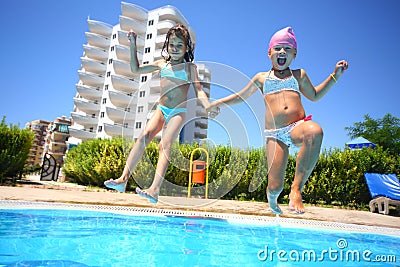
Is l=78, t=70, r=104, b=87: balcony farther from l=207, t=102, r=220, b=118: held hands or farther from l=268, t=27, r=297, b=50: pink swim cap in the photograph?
l=268, t=27, r=297, b=50: pink swim cap

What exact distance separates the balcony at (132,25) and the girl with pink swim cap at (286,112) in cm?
5103

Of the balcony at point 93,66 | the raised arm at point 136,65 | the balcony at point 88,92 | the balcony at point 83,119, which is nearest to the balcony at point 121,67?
the balcony at point 88,92

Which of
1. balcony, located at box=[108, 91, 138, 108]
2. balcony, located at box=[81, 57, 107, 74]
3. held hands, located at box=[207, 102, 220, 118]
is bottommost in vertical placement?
held hands, located at box=[207, 102, 220, 118]

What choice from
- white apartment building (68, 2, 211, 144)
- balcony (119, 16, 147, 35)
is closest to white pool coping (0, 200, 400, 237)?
white apartment building (68, 2, 211, 144)

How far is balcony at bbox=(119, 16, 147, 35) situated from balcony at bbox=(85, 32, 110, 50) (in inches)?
293

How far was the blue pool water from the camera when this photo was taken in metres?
3.94

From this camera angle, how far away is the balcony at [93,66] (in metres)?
55.2

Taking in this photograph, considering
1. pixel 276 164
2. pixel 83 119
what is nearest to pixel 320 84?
pixel 276 164

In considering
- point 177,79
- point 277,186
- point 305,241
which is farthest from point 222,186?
point 305,241

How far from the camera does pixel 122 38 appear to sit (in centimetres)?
5041

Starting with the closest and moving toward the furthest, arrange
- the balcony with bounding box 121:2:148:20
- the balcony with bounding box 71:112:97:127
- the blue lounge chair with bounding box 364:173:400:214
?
the blue lounge chair with bounding box 364:173:400:214
the balcony with bounding box 121:2:148:20
the balcony with bounding box 71:112:97:127

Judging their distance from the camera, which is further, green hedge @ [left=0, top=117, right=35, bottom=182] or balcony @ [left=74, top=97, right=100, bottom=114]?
balcony @ [left=74, top=97, right=100, bottom=114]

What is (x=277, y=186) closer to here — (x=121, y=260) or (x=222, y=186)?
(x=222, y=186)

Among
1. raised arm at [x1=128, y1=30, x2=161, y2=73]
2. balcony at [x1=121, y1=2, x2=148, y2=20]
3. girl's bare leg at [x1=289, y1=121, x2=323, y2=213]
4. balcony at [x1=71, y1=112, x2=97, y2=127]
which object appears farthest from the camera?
balcony at [x1=71, y1=112, x2=97, y2=127]
